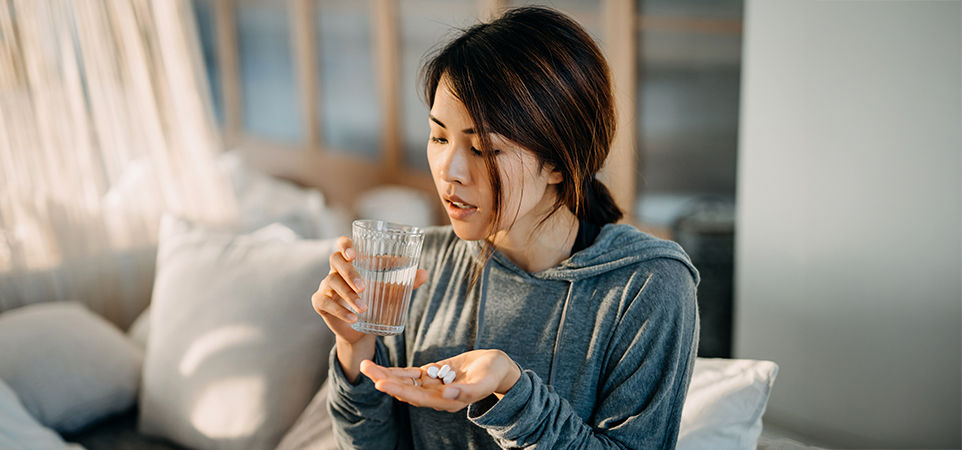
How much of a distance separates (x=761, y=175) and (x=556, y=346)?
3.78 ft

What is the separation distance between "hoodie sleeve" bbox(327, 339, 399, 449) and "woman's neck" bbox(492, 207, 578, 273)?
0.28 meters

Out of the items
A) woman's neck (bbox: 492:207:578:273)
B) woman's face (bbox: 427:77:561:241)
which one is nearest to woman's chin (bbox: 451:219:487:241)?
woman's face (bbox: 427:77:561:241)

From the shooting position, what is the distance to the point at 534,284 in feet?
3.88

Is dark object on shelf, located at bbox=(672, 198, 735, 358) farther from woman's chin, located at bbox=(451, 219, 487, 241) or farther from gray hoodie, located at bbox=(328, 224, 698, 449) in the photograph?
woman's chin, located at bbox=(451, 219, 487, 241)

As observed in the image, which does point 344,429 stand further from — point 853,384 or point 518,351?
point 853,384

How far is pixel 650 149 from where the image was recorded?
2545 millimetres

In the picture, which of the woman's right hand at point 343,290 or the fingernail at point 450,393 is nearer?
the fingernail at point 450,393

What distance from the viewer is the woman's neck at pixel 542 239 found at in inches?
46.2

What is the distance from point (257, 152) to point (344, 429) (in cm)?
386

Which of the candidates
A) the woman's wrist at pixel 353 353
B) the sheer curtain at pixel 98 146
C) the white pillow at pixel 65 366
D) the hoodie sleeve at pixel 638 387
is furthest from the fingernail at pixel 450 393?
the sheer curtain at pixel 98 146

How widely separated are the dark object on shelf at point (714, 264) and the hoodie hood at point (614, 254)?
4.35ft

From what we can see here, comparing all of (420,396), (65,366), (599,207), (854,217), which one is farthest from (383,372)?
(854,217)

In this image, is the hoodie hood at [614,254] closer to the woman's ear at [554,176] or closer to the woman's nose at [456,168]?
the woman's ear at [554,176]

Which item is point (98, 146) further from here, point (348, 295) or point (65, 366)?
point (348, 295)
